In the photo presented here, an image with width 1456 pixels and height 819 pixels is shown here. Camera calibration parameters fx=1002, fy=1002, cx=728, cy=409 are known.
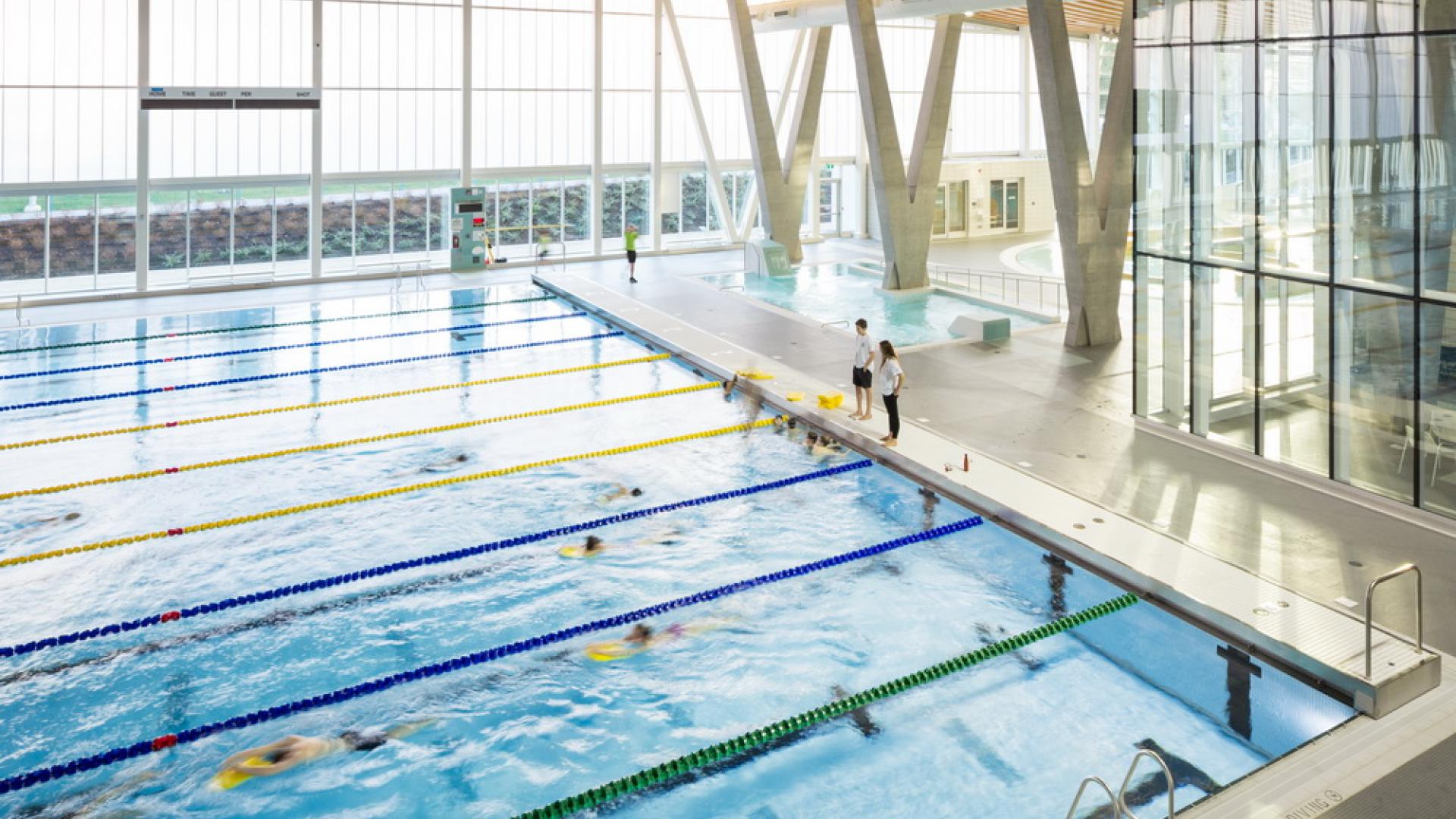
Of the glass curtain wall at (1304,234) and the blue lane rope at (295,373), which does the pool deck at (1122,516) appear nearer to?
the glass curtain wall at (1304,234)

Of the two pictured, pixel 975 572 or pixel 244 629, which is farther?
pixel 975 572

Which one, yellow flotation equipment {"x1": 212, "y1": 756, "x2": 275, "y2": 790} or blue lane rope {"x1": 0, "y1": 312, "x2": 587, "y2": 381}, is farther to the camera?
blue lane rope {"x1": 0, "y1": 312, "x2": 587, "y2": 381}

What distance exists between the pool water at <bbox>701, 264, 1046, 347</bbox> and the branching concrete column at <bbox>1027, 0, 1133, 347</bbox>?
1478 mm

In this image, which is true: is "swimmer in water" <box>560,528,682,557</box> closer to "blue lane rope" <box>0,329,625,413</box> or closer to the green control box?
"blue lane rope" <box>0,329,625,413</box>

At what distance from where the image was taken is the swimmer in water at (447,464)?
437 inches

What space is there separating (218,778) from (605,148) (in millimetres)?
24860

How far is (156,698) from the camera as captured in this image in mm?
6680

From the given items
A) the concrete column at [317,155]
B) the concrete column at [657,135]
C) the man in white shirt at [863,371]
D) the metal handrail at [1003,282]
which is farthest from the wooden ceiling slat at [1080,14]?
the man in white shirt at [863,371]

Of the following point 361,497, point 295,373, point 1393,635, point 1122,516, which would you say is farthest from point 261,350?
point 1393,635

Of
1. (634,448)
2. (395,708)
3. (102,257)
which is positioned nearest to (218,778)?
(395,708)

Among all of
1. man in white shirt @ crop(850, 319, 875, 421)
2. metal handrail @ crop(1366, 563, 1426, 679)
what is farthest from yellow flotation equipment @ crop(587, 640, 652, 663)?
man in white shirt @ crop(850, 319, 875, 421)

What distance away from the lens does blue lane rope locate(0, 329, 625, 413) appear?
13.7m

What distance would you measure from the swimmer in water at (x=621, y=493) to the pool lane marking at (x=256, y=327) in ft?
36.4

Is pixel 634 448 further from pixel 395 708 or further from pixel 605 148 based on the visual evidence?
pixel 605 148
